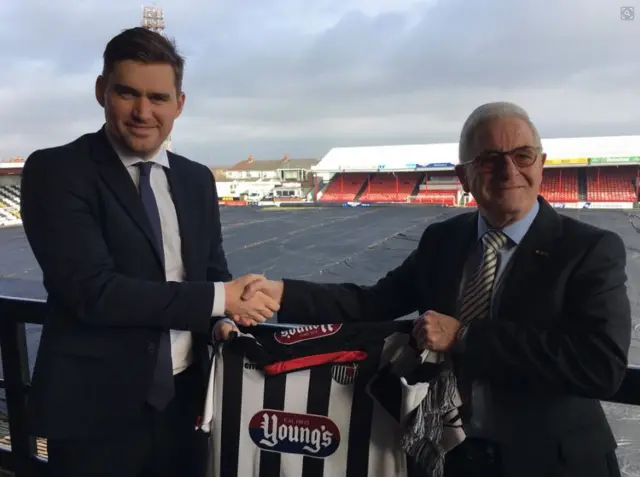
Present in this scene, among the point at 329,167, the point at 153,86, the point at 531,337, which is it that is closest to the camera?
the point at 531,337

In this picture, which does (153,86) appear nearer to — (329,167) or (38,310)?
(38,310)

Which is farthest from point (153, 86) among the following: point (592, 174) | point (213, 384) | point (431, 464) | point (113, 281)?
point (592, 174)

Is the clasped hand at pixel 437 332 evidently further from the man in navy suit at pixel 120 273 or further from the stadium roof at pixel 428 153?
the stadium roof at pixel 428 153

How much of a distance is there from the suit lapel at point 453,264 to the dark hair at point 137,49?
700 mm

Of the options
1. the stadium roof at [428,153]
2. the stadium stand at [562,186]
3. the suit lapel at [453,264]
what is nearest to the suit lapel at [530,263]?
the suit lapel at [453,264]

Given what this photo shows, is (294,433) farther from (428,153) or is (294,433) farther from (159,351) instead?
(428,153)

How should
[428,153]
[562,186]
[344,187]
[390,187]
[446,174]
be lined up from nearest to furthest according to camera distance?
[562,186] → [446,174] → [428,153] → [390,187] → [344,187]

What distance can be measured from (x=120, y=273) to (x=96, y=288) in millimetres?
67

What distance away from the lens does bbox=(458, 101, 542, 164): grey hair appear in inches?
39.6

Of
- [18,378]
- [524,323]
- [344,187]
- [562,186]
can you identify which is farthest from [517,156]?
[344,187]

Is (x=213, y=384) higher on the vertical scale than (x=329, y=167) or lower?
lower

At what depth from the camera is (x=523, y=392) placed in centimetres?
98

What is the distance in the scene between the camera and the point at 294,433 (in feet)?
3.53

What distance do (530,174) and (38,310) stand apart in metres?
1.49
